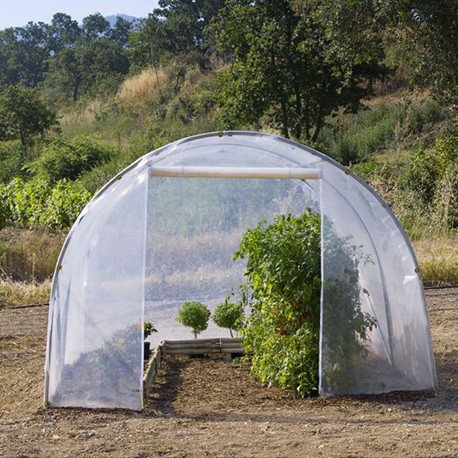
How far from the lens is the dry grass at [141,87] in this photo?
29.2 metres

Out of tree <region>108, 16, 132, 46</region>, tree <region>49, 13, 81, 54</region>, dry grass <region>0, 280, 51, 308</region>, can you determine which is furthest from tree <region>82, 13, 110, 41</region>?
dry grass <region>0, 280, 51, 308</region>

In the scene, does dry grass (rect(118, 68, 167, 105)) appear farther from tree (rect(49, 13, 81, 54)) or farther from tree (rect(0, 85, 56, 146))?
tree (rect(49, 13, 81, 54))

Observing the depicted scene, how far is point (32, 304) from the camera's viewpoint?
9.38 m

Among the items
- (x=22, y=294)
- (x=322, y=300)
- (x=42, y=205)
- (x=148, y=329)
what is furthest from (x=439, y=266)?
(x=42, y=205)

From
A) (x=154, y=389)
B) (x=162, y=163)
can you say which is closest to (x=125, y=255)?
(x=162, y=163)

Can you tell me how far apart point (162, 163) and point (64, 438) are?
2.22 metres

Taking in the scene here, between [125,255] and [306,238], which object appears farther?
[306,238]

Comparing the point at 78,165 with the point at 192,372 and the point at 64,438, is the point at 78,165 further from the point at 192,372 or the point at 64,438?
the point at 64,438

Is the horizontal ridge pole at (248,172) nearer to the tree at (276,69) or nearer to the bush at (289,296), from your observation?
the bush at (289,296)

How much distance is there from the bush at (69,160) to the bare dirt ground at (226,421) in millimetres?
11911

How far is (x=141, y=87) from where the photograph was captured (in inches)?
1178

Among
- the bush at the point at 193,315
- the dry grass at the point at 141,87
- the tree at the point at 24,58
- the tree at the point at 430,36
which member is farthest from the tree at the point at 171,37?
the bush at the point at 193,315

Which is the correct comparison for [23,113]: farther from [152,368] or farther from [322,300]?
[322,300]

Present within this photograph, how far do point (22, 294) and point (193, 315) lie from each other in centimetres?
349
